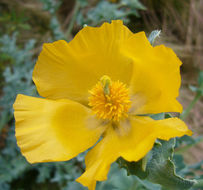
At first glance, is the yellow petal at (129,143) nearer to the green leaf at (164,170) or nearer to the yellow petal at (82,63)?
the green leaf at (164,170)

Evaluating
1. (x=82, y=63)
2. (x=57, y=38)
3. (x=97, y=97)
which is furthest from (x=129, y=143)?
(x=57, y=38)

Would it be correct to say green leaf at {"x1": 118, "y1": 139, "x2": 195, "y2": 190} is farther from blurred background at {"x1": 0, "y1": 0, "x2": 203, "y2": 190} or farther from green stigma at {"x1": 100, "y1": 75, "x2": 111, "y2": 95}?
blurred background at {"x1": 0, "y1": 0, "x2": 203, "y2": 190}

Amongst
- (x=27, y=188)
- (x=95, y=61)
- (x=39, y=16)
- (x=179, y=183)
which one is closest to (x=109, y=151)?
(x=179, y=183)

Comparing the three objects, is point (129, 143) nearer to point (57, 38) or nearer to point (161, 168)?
point (161, 168)

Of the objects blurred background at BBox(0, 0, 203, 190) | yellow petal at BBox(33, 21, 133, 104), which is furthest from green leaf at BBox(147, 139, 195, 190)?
blurred background at BBox(0, 0, 203, 190)

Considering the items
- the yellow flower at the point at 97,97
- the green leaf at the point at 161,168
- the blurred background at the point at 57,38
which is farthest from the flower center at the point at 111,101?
the blurred background at the point at 57,38

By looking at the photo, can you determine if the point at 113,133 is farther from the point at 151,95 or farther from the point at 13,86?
the point at 13,86

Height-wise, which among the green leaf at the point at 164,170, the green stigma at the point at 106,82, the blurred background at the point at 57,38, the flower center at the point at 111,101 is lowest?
the blurred background at the point at 57,38
